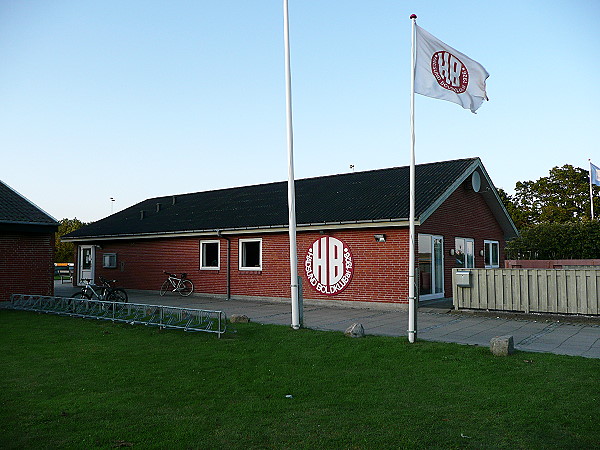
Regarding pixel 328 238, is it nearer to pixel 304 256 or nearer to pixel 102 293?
pixel 304 256

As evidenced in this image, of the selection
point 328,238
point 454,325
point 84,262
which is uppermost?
point 328,238

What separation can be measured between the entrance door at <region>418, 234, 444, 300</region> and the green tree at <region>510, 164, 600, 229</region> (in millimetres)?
29039

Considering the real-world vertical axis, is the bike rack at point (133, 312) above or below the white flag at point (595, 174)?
below

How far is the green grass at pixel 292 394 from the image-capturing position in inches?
183

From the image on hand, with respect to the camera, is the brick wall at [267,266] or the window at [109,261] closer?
the brick wall at [267,266]

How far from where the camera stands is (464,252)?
18969 mm

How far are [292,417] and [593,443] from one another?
2647 millimetres

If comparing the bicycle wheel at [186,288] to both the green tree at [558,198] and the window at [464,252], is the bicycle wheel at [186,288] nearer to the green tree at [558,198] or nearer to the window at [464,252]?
the window at [464,252]

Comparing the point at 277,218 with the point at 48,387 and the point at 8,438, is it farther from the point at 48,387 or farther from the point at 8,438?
the point at 8,438

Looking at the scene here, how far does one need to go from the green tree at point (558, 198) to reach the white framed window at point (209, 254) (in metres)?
31.5

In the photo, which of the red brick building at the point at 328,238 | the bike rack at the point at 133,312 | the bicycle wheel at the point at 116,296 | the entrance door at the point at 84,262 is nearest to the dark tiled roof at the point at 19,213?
the bike rack at the point at 133,312

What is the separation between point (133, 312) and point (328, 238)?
21.1 ft

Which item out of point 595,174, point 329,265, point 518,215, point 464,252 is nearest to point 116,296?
point 329,265

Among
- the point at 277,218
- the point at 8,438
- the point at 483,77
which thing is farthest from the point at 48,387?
the point at 277,218
